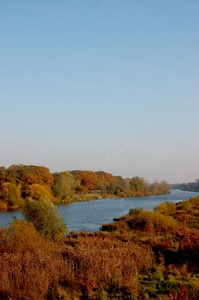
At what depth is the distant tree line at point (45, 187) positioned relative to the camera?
48625 mm

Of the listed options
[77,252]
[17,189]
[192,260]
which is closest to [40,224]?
[77,252]

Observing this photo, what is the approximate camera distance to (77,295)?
20.6 feet

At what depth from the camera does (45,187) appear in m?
60.1

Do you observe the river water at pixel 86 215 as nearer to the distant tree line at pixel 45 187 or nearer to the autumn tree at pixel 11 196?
the distant tree line at pixel 45 187

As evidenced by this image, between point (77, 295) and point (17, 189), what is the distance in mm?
46303

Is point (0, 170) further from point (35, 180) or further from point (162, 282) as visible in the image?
point (162, 282)

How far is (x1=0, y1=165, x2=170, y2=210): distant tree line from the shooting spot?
160ft

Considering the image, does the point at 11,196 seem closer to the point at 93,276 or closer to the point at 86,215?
the point at 86,215

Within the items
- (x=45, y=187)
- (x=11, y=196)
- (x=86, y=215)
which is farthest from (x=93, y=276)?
(x=45, y=187)

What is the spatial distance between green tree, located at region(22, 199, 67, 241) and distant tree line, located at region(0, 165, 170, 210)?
3.85ft

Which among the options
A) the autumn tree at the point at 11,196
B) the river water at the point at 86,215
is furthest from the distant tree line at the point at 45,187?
the river water at the point at 86,215

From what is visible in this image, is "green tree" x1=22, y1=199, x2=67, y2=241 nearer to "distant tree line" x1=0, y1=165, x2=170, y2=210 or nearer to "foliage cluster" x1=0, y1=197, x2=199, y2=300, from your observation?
"distant tree line" x1=0, y1=165, x2=170, y2=210

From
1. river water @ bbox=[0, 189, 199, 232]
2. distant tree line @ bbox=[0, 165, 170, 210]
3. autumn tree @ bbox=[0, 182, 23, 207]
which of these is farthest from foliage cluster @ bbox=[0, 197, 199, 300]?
autumn tree @ bbox=[0, 182, 23, 207]

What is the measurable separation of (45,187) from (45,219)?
44.8m
